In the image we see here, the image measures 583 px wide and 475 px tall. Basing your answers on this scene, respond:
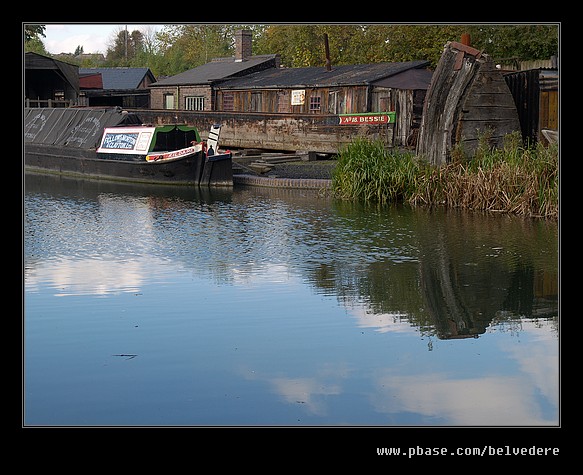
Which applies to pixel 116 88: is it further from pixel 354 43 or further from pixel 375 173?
pixel 375 173

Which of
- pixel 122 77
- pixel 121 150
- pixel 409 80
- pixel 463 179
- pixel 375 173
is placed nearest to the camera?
pixel 463 179

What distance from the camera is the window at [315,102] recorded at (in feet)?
107

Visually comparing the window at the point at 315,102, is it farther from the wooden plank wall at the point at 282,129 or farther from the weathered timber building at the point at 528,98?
the weathered timber building at the point at 528,98

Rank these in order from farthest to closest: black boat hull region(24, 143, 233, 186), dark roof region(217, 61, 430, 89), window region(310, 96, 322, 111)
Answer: window region(310, 96, 322, 111) → dark roof region(217, 61, 430, 89) → black boat hull region(24, 143, 233, 186)

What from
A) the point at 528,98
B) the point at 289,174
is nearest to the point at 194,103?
the point at 289,174

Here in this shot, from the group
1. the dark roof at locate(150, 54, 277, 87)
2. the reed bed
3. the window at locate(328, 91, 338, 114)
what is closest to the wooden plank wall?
the window at locate(328, 91, 338, 114)

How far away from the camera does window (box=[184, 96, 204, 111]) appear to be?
3978cm

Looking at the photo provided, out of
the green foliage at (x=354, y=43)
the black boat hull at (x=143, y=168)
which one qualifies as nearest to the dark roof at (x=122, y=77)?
the green foliage at (x=354, y=43)

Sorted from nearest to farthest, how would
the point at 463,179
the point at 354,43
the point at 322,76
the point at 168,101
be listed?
the point at 463,179
the point at 322,76
the point at 354,43
the point at 168,101

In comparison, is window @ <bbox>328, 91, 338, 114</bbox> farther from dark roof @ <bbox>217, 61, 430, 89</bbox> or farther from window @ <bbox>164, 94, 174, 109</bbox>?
window @ <bbox>164, 94, 174, 109</bbox>

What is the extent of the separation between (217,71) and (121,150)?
593 inches

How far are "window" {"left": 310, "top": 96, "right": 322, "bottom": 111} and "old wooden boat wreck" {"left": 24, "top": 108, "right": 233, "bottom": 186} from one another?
707 cm

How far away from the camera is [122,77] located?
57719 mm

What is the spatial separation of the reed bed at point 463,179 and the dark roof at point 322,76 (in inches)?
429
